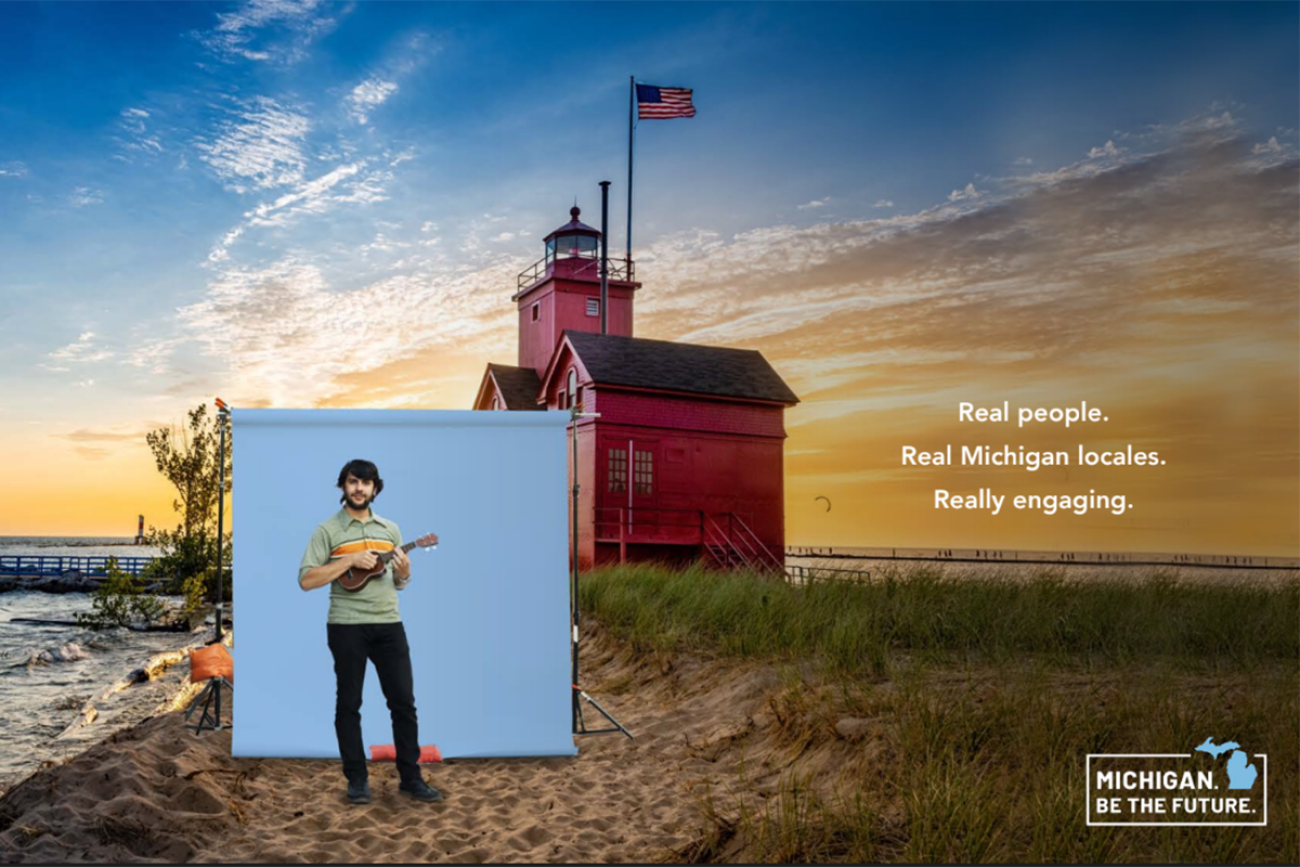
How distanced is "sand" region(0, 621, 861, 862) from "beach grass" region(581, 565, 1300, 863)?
1.07 ft

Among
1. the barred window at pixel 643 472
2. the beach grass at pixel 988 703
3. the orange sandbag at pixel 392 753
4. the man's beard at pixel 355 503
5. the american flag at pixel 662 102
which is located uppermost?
the american flag at pixel 662 102

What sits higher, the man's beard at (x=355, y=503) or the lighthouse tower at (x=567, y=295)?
the lighthouse tower at (x=567, y=295)

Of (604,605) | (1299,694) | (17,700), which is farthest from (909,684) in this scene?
(17,700)

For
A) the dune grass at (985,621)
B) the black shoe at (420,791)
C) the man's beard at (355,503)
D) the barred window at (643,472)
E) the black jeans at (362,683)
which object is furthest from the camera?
the barred window at (643,472)

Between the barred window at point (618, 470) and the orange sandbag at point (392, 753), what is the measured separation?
14321 mm

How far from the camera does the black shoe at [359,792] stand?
6219mm

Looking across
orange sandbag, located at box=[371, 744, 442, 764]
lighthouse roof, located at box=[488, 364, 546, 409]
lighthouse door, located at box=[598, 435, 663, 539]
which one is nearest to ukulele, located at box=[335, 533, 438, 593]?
orange sandbag, located at box=[371, 744, 442, 764]

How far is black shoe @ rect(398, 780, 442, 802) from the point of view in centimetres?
631

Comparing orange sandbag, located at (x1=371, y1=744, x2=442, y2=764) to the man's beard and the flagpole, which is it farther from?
the flagpole

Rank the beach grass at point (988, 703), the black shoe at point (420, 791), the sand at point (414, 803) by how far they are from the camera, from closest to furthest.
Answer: the beach grass at point (988, 703)
the sand at point (414, 803)
the black shoe at point (420, 791)

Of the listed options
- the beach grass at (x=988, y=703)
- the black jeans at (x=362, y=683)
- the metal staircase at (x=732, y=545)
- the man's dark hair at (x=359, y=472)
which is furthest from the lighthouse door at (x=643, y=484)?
the black jeans at (x=362, y=683)

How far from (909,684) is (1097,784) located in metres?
1.87

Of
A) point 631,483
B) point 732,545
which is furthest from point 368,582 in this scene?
point 732,545

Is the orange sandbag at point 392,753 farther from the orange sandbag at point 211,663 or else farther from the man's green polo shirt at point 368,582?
the orange sandbag at point 211,663
